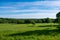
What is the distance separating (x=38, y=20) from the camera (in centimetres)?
11688

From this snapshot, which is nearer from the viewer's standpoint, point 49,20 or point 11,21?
point 11,21

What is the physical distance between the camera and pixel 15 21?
109188mm

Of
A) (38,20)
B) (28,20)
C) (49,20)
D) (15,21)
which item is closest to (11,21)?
(15,21)

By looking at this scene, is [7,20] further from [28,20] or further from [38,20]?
[38,20]

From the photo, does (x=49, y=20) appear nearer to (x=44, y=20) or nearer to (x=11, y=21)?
(x=44, y=20)

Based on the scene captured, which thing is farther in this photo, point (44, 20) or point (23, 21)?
point (44, 20)

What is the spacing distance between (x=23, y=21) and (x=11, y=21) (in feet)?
26.0

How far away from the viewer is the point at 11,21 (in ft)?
358

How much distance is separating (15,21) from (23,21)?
5.34 m

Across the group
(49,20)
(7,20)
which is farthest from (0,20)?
(49,20)

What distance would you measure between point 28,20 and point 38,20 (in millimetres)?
10390

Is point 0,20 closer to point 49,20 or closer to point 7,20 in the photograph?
point 7,20

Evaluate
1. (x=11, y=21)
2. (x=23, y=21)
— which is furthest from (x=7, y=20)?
(x=23, y=21)

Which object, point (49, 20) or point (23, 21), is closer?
point (23, 21)
